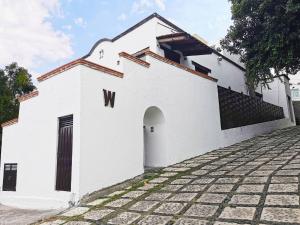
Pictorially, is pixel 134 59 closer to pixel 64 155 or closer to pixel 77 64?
pixel 77 64

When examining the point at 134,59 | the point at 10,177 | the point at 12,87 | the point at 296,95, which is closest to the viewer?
the point at 134,59

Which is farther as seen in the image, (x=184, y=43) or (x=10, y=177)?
(x=184, y=43)

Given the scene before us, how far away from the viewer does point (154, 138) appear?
27.4 feet

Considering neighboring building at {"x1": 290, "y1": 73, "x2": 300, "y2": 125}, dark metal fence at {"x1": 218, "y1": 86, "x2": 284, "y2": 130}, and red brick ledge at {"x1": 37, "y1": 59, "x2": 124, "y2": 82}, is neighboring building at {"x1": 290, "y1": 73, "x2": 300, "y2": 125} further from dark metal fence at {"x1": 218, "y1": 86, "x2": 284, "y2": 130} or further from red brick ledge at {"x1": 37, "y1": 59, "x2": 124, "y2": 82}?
red brick ledge at {"x1": 37, "y1": 59, "x2": 124, "y2": 82}

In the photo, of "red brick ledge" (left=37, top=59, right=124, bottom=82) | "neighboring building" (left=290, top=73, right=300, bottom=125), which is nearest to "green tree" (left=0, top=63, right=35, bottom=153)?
"red brick ledge" (left=37, top=59, right=124, bottom=82)

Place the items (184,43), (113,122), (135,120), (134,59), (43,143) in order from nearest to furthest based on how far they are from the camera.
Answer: (113,122)
(43,143)
(135,120)
(134,59)
(184,43)

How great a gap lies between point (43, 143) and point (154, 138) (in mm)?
3260

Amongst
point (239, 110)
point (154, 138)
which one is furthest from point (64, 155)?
point (239, 110)

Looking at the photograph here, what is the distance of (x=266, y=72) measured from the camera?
33.9 ft

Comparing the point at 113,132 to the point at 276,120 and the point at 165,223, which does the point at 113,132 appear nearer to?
the point at 165,223

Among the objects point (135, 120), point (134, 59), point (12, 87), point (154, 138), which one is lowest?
point (154, 138)

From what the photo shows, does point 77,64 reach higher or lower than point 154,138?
higher

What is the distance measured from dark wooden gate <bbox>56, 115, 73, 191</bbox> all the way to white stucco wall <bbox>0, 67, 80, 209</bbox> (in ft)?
0.43

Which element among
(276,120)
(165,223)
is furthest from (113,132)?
(276,120)
